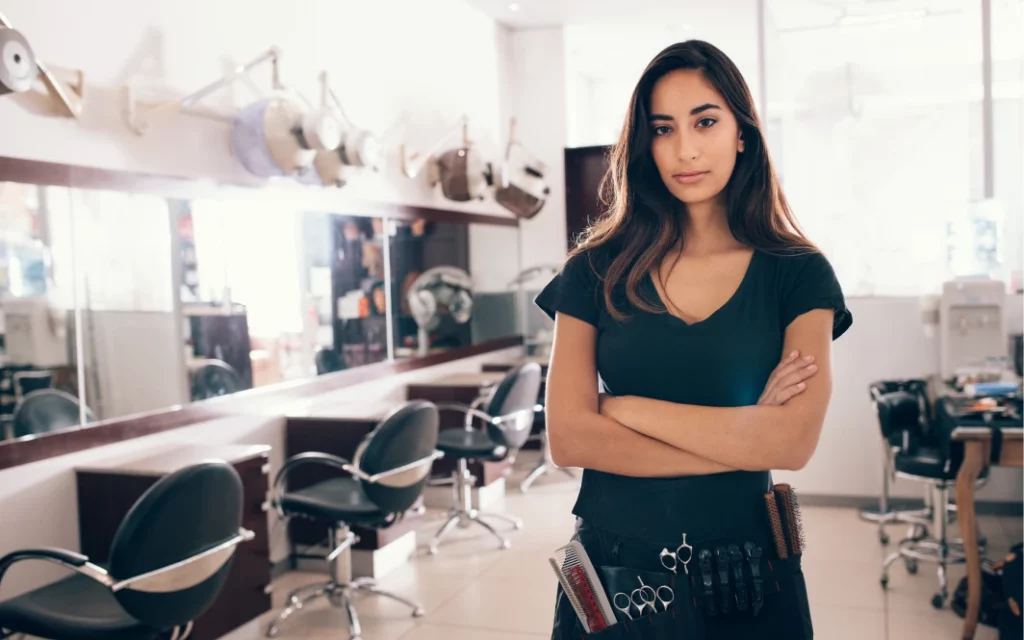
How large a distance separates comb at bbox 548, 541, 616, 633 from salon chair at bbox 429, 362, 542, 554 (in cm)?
324

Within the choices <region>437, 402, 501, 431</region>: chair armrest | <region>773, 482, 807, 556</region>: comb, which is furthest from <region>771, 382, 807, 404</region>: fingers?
<region>437, 402, 501, 431</region>: chair armrest

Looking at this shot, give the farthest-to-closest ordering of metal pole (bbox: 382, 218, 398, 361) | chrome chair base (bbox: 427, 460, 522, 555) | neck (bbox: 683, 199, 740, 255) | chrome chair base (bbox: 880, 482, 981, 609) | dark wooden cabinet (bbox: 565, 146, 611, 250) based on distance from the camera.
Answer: dark wooden cabinet (bbox: 565, 146, 611, 250) → metal pole (bbox: 382, 218, 398, 361) → chrome chair base (bbox: 427, 460, 522, 555) → chrome chair base (bbox: 880, 482, 981, 609) → neck (bbox: 683, 199, 740, 255)

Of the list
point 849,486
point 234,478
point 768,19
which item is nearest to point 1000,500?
point 849,486

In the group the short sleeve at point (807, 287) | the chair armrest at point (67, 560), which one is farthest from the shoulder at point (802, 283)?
the chair armrest at point (67, 560)

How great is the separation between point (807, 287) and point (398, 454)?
240 cm

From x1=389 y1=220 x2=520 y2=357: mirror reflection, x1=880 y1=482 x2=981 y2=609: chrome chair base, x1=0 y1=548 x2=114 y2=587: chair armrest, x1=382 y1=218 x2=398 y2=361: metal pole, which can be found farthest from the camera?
x1=389 y1=220 x2=520 y2=357: mirror reflection

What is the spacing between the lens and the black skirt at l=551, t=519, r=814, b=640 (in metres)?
1.19

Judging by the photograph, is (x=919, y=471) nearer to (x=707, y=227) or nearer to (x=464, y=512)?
(x=464, y=512)

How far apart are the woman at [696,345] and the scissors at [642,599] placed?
0.03 metres

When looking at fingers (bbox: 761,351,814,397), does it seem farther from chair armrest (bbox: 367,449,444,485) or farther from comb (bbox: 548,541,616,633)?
chair armrest (bbox: 367,449,444,485)

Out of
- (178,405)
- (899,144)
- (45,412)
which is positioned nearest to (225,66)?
(178,405)

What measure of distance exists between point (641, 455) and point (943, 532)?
3.13m

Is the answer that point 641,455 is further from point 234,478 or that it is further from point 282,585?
point 282,585

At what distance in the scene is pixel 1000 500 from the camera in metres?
4.87
